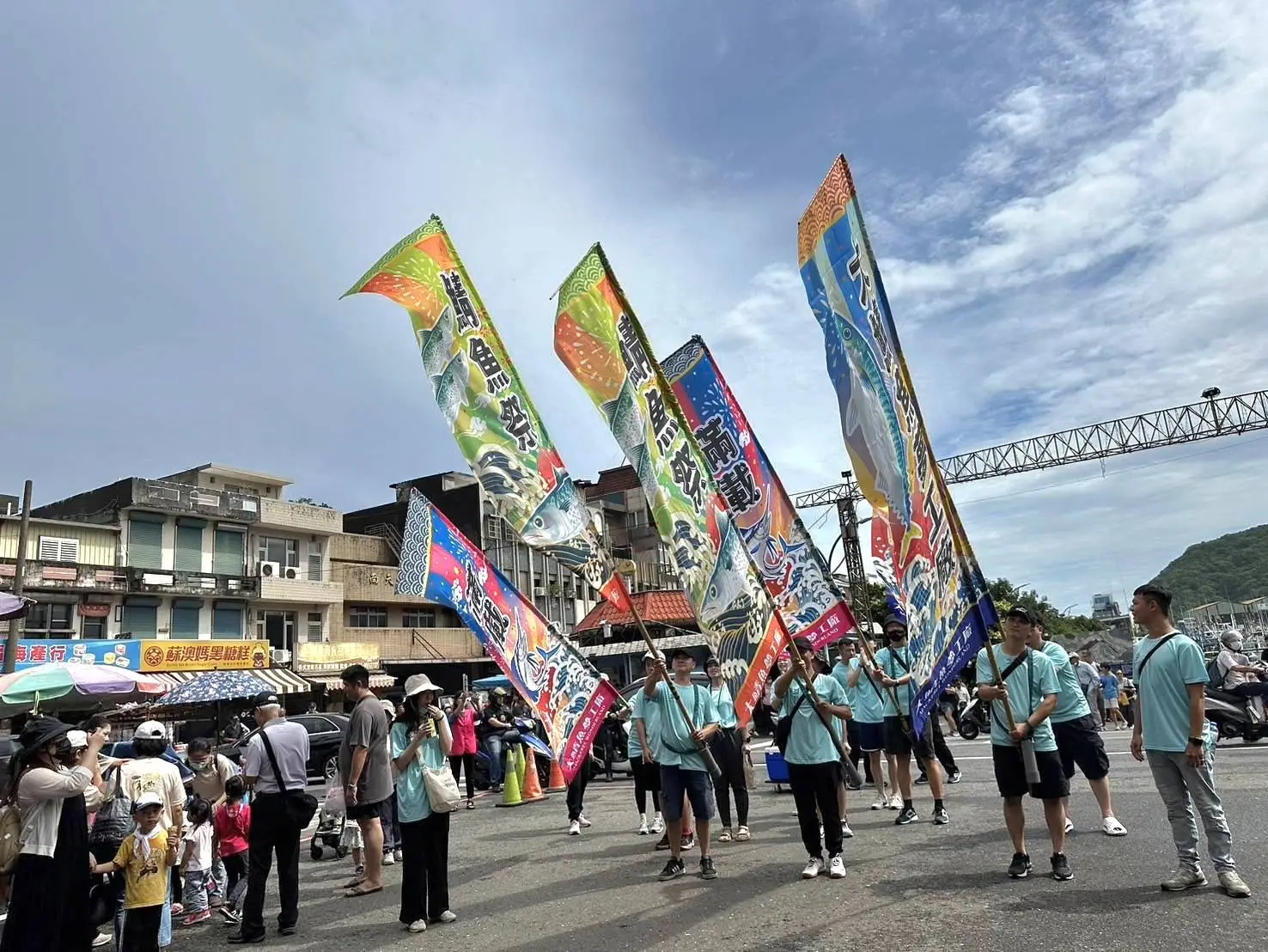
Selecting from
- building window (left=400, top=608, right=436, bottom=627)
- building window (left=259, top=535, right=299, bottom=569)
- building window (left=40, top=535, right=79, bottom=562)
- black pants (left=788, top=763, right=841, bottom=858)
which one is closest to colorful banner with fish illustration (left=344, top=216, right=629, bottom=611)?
black pants (left=788, top=763, right=841, bottom=858)

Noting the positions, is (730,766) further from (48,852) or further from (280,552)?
(280,552)

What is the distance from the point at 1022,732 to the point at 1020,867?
95 cm

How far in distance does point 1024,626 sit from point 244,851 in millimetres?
6446

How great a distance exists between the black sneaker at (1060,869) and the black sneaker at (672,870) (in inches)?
106

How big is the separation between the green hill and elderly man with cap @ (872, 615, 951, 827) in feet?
377

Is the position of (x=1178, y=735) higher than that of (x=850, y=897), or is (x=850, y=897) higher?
(x=1178, y=735)

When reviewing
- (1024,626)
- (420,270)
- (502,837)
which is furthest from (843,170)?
(502,837)

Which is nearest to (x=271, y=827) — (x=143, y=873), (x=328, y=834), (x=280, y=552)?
(x=143, y=873)

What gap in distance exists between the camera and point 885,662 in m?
8.76

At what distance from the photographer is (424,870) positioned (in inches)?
244

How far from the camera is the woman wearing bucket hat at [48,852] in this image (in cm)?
488

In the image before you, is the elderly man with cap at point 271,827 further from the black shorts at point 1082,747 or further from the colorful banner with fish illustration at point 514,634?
the black shorts at point 1082,747

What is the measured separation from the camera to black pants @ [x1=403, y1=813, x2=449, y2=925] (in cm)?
609

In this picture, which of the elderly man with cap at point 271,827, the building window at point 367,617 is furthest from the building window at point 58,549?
the elderly man with cap at point 271,827
